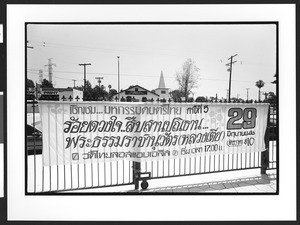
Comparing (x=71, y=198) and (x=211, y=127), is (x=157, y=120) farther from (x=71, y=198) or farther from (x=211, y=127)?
(x=71, y=198)

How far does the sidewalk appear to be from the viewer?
363 centimetres

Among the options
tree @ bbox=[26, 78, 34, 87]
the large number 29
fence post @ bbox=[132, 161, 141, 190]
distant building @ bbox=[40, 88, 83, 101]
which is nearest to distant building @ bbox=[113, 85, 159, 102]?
distant building @ bbox=[40, 88, 83, 101]

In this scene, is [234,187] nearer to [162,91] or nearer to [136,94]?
[162,91]

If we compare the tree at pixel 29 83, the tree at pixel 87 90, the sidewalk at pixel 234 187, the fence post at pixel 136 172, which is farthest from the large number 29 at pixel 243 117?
the tree at pixel 29 83

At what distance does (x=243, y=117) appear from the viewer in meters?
3.96

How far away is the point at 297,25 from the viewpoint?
3316 millimetres

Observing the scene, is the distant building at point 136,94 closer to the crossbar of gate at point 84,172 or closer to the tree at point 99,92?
the tree at point 99,92

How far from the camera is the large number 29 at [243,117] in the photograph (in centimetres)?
390

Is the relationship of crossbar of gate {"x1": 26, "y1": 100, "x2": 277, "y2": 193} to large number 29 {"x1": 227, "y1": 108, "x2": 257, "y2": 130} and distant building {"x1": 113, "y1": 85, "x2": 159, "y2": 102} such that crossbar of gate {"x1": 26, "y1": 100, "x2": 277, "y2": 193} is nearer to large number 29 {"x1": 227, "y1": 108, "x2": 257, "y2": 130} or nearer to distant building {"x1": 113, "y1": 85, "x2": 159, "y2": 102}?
large number 29 {"x1": 227, "y1": 108, "x2": 257, "y2": 130}

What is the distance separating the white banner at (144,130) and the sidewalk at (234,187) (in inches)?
19.4

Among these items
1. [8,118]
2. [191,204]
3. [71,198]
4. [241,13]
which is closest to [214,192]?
[191,204]

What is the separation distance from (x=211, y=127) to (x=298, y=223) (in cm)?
181

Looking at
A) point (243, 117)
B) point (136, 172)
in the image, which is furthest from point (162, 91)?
point (136, 172)

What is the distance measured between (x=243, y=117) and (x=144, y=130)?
1636 millimetres
